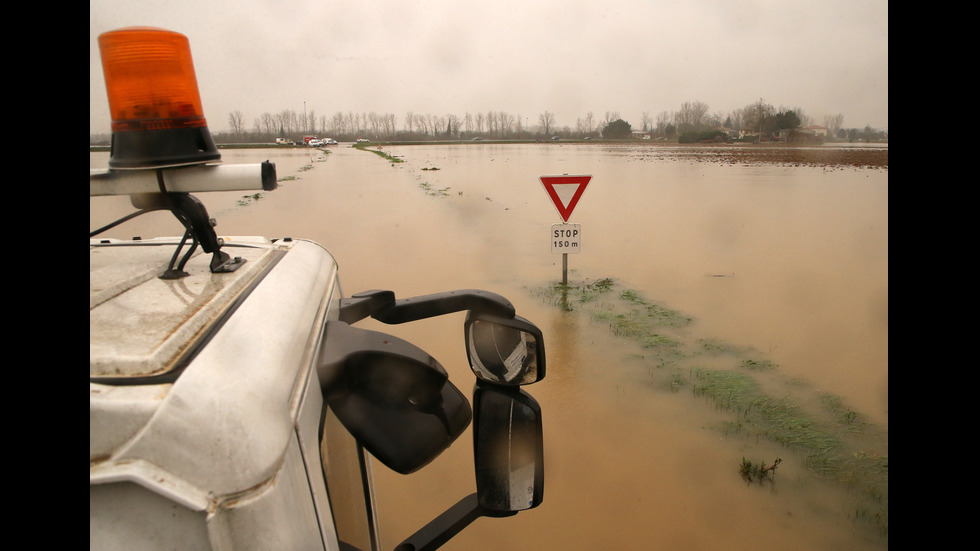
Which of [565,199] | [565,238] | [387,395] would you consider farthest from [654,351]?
[387,395]

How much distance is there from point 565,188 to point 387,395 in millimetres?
5788

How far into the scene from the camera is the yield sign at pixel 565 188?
652 cm

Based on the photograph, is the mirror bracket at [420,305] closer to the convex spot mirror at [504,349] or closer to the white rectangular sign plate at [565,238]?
the convex spot mirror at [504,349]

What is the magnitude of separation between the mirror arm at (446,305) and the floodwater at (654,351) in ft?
2.20

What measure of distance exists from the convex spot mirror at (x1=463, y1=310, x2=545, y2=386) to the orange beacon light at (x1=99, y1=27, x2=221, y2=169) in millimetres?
728

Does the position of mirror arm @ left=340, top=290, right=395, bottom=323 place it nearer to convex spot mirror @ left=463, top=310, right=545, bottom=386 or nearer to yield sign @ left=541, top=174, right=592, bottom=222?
convex spot mirror @ left=463, top=310, right=545, bottom=386

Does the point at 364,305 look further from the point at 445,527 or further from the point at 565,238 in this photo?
the point at 565,238

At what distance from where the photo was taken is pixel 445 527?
4.17 feet

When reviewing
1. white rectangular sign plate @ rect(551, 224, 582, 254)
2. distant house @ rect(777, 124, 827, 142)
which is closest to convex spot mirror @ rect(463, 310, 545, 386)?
white rectangular sign plate @ rect(551, 224, 582, 254)

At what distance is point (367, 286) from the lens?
809cm

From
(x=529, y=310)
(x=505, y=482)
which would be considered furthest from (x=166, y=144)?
(x=529, y=310)

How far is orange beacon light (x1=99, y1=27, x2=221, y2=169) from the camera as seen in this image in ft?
3.67

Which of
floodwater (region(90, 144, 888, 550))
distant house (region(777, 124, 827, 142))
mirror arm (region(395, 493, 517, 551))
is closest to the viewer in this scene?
mirror arm (region(395, 493, 517, 551))

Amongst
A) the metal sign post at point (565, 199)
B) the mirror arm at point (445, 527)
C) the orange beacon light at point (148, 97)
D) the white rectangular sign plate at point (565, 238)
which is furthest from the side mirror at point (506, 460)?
the white rectangular sign plate at point (565, 238)
